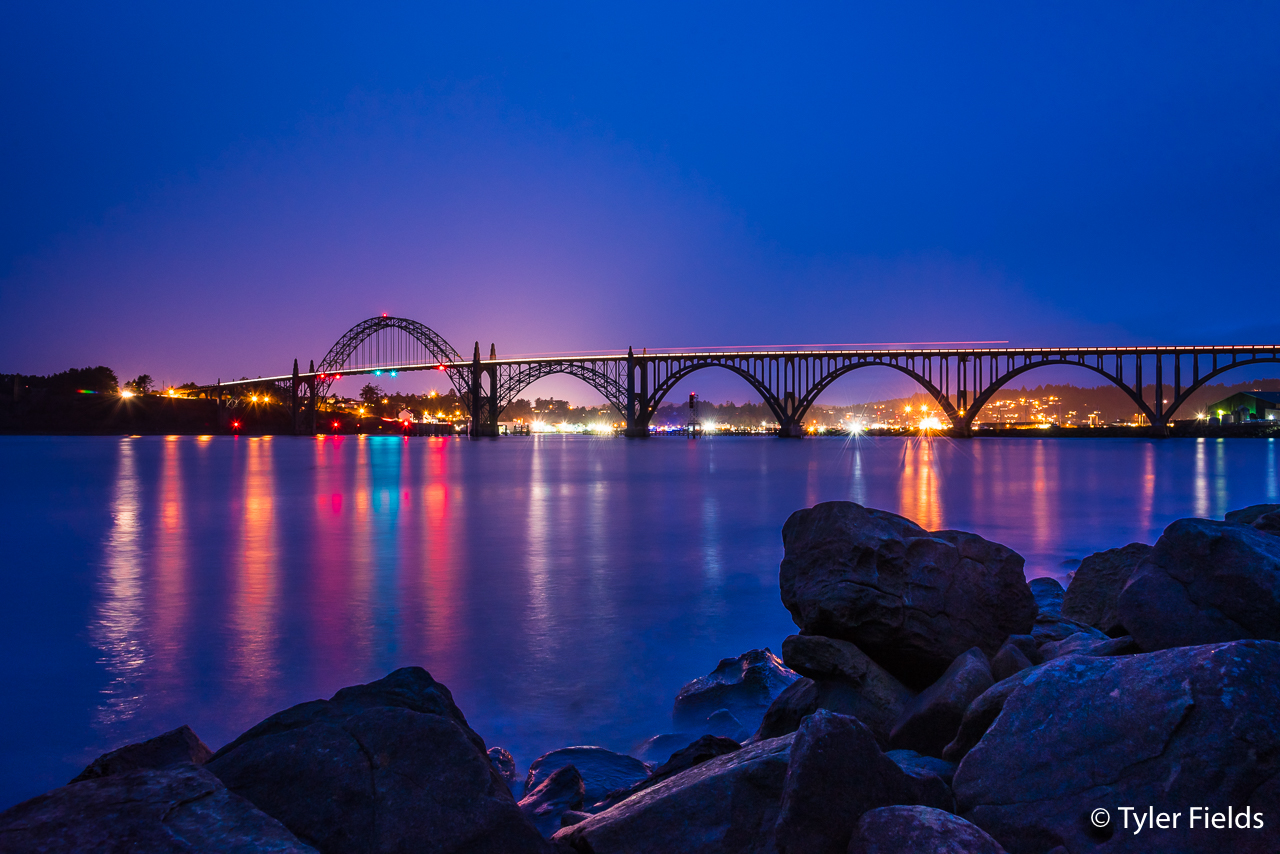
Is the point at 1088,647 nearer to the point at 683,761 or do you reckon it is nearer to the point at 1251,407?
the point at 683,761

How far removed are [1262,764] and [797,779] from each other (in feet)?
4.36

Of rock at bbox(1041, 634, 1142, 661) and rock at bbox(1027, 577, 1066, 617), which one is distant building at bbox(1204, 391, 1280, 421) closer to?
rock at bbox(1027, 577, 1066, 617)

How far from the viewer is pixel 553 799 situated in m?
3.83

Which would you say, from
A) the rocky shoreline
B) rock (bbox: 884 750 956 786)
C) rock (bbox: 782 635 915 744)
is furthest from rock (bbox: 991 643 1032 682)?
rock (bbox: 884 750 956 786)

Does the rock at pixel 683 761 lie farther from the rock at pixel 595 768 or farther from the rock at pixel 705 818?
the rock at pixel 705 818

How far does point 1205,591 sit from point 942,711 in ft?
4.41

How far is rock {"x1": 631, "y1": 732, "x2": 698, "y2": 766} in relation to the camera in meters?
4.70

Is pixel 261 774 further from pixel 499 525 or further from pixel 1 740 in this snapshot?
pixel 499 525

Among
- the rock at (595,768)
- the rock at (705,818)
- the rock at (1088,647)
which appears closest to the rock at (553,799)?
the rock at (595,768)

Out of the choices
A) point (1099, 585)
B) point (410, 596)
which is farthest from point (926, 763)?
point (410, 596)

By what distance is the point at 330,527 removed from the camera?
15.8 meters

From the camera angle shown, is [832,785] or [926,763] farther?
[926,763]

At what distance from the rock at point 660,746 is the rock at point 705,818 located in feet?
5.93

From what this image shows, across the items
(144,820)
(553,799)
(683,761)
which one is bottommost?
(553,799)
